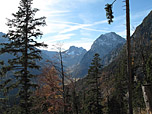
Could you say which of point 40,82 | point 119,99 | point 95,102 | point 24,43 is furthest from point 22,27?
point 119,99

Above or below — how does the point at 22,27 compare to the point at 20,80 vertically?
above

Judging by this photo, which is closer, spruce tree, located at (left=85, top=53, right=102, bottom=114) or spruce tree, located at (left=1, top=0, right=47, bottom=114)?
spruce tree, located at (left=1, top=0, right=47, bottom=114)

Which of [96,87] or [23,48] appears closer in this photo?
[23,48]

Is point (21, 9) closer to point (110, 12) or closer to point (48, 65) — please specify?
point (48, 65)

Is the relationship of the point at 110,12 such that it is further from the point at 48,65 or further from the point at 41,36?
the point at 48,65

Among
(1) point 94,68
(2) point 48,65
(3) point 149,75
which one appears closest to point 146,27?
(3) point 149,75

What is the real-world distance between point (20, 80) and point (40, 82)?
2.56 m

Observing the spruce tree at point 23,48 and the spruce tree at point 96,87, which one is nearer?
the spruce tree at point 23,48

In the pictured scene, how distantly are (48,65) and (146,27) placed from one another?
615 ft

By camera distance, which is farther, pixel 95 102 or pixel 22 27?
pixel 95 102

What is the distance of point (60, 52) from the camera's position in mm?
15805

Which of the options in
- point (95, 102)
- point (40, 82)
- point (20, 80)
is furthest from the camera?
point (95, 102)

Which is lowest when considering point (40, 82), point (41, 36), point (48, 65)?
point (40, 82)

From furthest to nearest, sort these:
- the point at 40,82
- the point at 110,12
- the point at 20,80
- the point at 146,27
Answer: the point at 146,27, the point at 40,82, the point at 20,80, the point at 110,12
